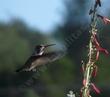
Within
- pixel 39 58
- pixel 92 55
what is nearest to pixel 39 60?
pixel 39 58

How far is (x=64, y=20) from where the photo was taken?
51312 mm

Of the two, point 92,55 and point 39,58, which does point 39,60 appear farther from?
point 92,55

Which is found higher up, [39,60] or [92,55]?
[92,55]

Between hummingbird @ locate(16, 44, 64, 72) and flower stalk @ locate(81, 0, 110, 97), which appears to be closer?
flower stalk @ locate(81, 0, 110, 97)

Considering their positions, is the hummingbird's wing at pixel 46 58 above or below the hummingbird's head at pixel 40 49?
below

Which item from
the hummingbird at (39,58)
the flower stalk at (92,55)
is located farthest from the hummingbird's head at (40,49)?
the flower stalk at (92,55)

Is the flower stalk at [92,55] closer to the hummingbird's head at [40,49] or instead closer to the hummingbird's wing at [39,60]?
the hummingbird's wing at [39,60]

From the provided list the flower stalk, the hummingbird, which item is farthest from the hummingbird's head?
the flower stalk

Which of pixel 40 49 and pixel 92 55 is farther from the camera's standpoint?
pixel 40 49

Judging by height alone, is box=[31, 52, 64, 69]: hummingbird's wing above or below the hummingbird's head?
below

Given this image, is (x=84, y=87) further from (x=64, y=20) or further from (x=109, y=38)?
(x=64, y=20)

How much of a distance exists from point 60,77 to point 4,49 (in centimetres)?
496

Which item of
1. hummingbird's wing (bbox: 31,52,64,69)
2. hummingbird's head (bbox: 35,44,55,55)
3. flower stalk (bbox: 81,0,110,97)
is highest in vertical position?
flower stalk (bbox: 81,0,110,97)

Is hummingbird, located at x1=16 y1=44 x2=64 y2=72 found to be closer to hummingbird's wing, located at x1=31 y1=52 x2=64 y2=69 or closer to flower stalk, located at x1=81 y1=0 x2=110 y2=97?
hummingbird's wing, located at x1=31 y1=52 x2=64 y2=69
